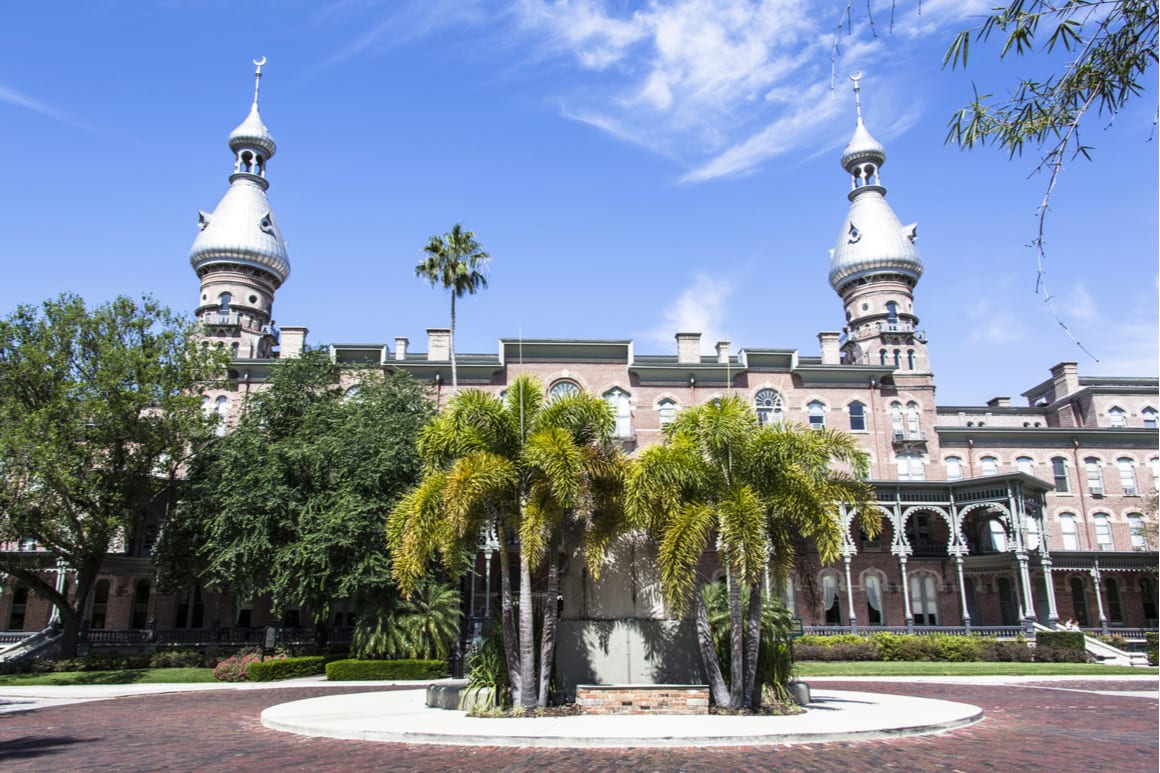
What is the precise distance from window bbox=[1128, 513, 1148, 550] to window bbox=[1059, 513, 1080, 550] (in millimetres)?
2872

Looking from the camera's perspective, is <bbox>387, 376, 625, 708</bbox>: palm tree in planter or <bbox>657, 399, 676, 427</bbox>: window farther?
<bbox>657, 399, 676, 427</bbox>: window

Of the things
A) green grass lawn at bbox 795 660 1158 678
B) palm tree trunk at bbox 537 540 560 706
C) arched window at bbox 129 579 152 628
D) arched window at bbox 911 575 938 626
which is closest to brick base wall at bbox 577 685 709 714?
palm tree trunk at bbox 537 540 560 706

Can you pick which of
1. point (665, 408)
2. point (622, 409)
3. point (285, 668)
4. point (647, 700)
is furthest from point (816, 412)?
point (647, 700)

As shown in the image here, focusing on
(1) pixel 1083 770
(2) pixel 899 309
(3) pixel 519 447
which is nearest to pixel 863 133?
(2) pixel 899 309

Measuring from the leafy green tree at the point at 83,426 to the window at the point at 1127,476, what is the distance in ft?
154

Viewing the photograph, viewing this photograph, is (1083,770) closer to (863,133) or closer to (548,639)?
(548,639)

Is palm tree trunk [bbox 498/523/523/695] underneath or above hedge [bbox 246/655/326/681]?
above

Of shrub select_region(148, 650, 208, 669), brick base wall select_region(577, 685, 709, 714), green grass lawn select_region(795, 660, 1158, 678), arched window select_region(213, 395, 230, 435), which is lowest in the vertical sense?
green grass lawn select_region(795, 660, 1158, 678)

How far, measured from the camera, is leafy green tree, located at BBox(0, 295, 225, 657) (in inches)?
1078

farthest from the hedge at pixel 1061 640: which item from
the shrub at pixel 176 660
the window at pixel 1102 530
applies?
the shrub at pixel 176 660

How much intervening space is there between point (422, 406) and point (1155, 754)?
90.8ft

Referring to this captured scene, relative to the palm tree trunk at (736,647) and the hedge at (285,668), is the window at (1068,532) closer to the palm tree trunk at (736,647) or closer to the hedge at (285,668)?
the palm tree trunk at (736,647)

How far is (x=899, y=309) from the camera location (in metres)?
51.8

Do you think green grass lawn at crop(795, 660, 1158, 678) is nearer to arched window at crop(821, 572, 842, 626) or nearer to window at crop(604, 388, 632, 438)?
arched window at crop(821, 572, 842, 626)
